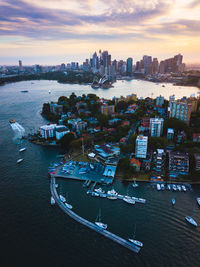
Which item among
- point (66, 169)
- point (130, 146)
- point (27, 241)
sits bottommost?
point (27, 241)

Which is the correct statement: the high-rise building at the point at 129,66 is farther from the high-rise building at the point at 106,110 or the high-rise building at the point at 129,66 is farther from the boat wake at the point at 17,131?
the boat wake at the point at 17,131

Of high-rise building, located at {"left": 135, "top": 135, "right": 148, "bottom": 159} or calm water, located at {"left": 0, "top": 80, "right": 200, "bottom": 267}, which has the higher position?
high-rise building, located at {"left": 135, "top": 135, "right": 148, "bottom": 159}

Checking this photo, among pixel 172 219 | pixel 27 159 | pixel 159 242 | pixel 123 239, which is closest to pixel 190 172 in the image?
pixel 172 219

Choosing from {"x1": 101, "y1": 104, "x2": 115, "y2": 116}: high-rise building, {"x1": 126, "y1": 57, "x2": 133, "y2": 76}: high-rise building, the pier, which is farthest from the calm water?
{"x1": 126, "y1": 57, "x2": 133, "y2": 76}: high-rise building

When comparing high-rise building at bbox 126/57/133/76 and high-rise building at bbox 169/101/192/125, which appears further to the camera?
high-rise building at bbox 126/57/133/76

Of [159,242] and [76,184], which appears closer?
[159,242]

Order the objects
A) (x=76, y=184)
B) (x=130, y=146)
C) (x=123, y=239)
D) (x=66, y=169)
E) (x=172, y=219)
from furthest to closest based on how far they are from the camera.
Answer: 1. (x=130, y=146)
2. (x=66, y=169)
3. (x=76, y=184)
4. (x=172, y=219)
5. (x=123, y=239)

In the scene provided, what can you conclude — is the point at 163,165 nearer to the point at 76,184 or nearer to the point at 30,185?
the point at 76,184

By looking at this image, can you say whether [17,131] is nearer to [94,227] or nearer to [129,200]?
[129,200]

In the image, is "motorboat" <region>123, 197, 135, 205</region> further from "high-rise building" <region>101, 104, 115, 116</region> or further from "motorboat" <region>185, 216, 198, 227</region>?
"high-rise building" <region>101, 104, 115, 116</region>
